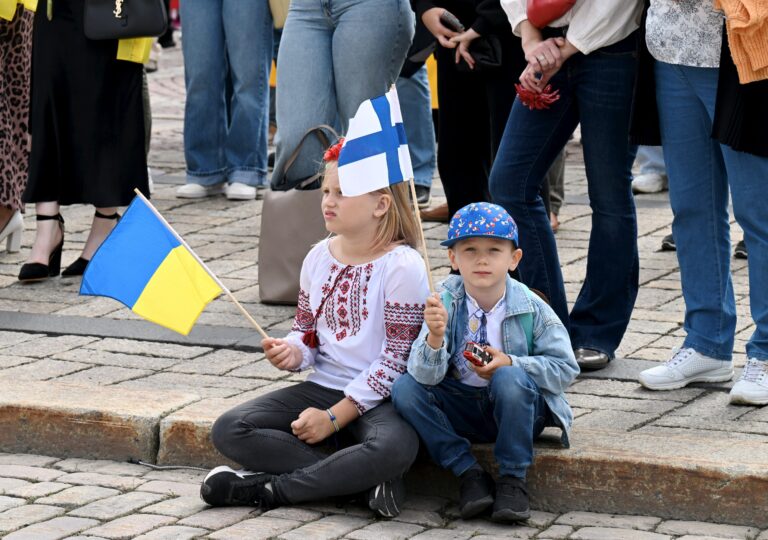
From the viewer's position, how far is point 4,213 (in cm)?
→ 742

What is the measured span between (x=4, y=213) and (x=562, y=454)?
3.90m

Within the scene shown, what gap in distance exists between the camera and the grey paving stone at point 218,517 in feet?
13.9

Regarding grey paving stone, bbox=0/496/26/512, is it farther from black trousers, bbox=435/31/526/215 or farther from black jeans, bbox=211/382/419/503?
black trousers, bbox=435/31/526/215

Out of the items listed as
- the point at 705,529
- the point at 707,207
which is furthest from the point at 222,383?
the point at 705,529

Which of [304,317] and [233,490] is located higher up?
[304,317]

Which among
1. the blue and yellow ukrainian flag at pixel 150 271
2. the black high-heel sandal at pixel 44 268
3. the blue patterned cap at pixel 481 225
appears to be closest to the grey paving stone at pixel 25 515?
the blue and yellow ukrainian flag at pixel 150 271

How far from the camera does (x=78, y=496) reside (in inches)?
177

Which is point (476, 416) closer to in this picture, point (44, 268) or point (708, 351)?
point (708, 351)

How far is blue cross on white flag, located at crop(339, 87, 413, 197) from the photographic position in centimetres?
444

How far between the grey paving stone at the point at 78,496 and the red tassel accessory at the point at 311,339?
71 cm

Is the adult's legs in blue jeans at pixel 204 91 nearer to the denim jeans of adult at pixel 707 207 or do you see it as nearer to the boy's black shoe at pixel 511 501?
the denim jeans of adult at pixel 707 207

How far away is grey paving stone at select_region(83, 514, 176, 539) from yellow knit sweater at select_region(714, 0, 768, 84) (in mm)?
2071

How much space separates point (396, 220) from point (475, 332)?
439 millimetres

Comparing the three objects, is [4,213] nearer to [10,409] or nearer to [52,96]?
[52,96]
